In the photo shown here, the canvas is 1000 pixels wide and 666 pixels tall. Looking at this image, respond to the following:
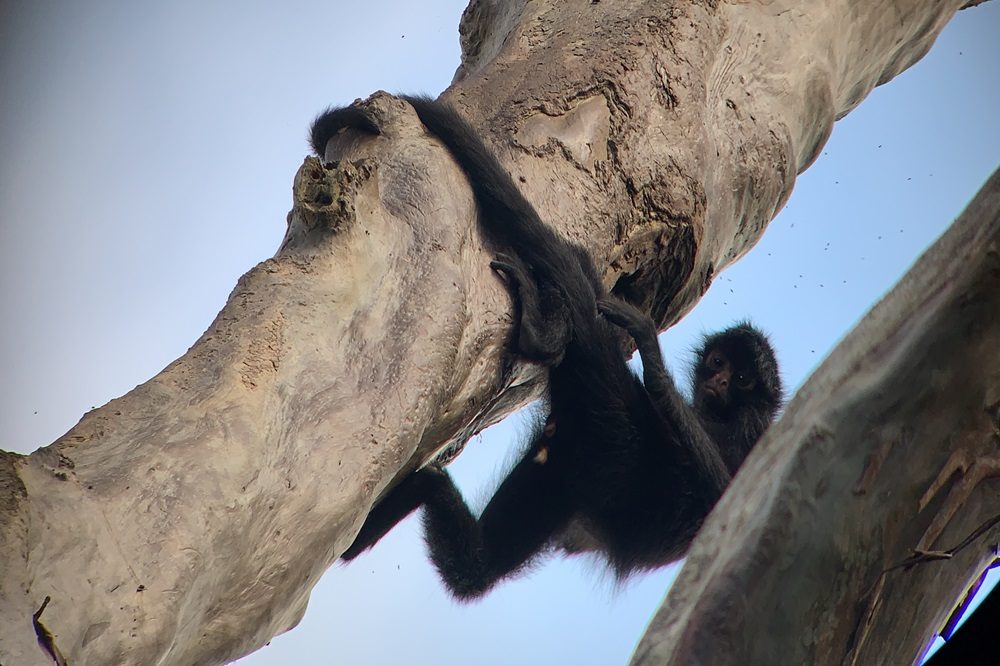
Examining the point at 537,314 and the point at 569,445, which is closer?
the point at 537,314

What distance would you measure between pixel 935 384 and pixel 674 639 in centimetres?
49

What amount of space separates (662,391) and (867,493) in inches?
75.1

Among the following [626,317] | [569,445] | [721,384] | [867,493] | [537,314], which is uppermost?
[537,314]

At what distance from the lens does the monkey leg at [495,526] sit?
3.57 metres

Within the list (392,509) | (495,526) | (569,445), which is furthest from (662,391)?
(392,509)

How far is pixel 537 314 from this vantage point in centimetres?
275

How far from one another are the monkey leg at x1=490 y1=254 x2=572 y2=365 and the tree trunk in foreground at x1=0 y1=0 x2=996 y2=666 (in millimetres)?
52

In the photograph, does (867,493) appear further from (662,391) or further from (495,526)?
(495,526)

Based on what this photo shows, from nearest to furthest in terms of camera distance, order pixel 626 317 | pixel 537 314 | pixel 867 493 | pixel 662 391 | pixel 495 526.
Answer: pixel 867 493, pixel 537 314, pixel 626 317, pixel 662 391, pixel 495 526

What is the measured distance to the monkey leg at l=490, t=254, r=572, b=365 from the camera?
8.83 feet

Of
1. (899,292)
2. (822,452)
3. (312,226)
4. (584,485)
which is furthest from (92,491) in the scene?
(584,485)

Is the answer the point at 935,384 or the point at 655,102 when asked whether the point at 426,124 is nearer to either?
the point at 655,102

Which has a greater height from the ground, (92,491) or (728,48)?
(728,48)

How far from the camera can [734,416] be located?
14.3 ft
